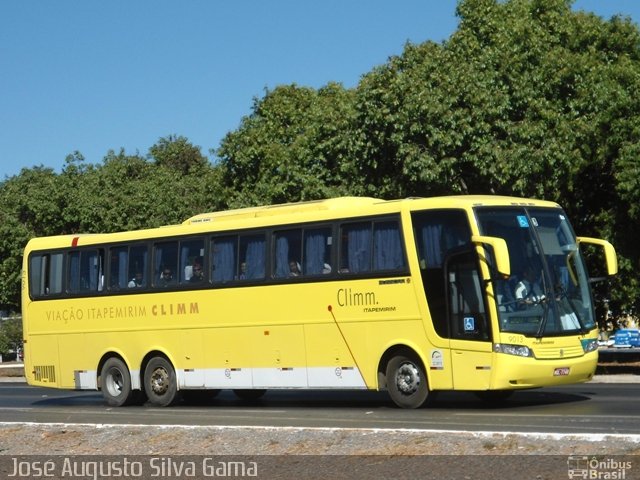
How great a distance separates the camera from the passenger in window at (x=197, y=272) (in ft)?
78.4

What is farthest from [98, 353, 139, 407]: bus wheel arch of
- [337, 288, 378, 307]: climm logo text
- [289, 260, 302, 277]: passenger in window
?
[337, 288, 378, 307]: climm logo text

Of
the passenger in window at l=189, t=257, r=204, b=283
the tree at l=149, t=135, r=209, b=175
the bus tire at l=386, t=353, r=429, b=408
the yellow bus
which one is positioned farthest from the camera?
the tree at l=149, t=135, r=209, b=175

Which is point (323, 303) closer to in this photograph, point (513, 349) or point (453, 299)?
point (453, 299)

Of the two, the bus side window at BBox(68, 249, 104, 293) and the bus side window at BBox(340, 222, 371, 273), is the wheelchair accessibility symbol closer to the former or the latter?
the bus side window at BBox(340, 222, 371, 273)

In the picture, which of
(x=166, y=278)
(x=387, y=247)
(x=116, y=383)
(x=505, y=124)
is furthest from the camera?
(x=505, y=124)

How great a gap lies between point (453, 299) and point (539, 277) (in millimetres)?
1341

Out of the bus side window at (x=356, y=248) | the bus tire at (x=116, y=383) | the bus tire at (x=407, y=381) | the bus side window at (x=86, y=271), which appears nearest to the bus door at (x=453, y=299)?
→ the bus tire at (x=407, y=381)

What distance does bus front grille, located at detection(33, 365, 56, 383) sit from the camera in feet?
87.6

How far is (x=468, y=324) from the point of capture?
19.5 m

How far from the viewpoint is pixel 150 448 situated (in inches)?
631

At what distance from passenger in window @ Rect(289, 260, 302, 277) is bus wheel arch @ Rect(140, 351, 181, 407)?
3689 mm

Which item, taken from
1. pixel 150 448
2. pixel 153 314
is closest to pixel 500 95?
pixel 153 314

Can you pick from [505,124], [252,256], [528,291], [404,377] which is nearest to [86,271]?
[252,256]

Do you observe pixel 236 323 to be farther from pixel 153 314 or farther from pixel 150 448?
pixel 150 448
